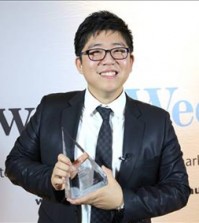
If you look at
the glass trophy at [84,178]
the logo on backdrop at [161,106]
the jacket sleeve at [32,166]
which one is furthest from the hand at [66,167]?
the logo on backdrop at [161,106]

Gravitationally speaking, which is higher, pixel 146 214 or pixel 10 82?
pixel 10 82

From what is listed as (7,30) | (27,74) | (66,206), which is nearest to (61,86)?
(27,74)

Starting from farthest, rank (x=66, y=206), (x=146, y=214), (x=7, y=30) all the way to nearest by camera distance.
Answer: (x=7, y=30)
(x=66, y=206)
(x=146, y=214)

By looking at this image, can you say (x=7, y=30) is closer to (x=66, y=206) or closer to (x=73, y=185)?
(x=66, y=206)

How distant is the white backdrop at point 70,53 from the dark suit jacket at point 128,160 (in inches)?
35.5

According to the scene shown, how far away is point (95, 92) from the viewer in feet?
3.72

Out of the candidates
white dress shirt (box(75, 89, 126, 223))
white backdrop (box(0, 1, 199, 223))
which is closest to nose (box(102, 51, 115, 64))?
white dress shirt (box(75, 89, 126, 223))

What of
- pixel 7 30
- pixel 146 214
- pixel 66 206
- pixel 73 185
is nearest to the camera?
pixel 73 185

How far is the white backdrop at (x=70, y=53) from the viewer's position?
2.06m

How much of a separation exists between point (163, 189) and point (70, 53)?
4.10ft

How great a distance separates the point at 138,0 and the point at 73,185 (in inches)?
58.3

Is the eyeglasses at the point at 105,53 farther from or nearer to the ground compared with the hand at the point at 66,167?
farther from the ground

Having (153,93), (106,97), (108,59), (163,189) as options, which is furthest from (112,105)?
(153,93)

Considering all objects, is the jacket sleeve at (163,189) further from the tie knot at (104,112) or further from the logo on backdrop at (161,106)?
the logo on backdrop at (161,106)
